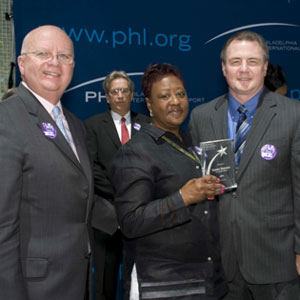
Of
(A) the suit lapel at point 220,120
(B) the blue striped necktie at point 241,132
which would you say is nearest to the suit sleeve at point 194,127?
(A) the suit lapel at point 220,120

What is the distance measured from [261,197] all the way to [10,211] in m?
1.22

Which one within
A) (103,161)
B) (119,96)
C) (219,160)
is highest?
(119,96)

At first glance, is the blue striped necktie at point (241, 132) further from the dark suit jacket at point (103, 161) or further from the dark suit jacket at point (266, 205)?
the dark suit jacket at point (103, 161)

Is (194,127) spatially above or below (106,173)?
above

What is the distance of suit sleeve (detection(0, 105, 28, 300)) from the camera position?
57.6 inches

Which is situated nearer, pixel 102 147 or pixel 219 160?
pixel 219 160

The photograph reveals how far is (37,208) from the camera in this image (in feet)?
5.16

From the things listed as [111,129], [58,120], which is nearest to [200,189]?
[58,120]

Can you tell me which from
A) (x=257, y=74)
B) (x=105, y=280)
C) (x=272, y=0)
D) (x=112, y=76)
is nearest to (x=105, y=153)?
(x=112, y=76)

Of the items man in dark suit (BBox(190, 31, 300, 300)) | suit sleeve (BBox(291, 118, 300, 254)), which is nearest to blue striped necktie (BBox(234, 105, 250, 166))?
man in dark suit (BBox(190, 31, 300, 300))

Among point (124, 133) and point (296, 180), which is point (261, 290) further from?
point (124, 133)

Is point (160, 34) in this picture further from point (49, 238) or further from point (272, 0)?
point (49, 238)

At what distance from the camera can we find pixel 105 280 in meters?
3.53

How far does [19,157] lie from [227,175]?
90 cm
